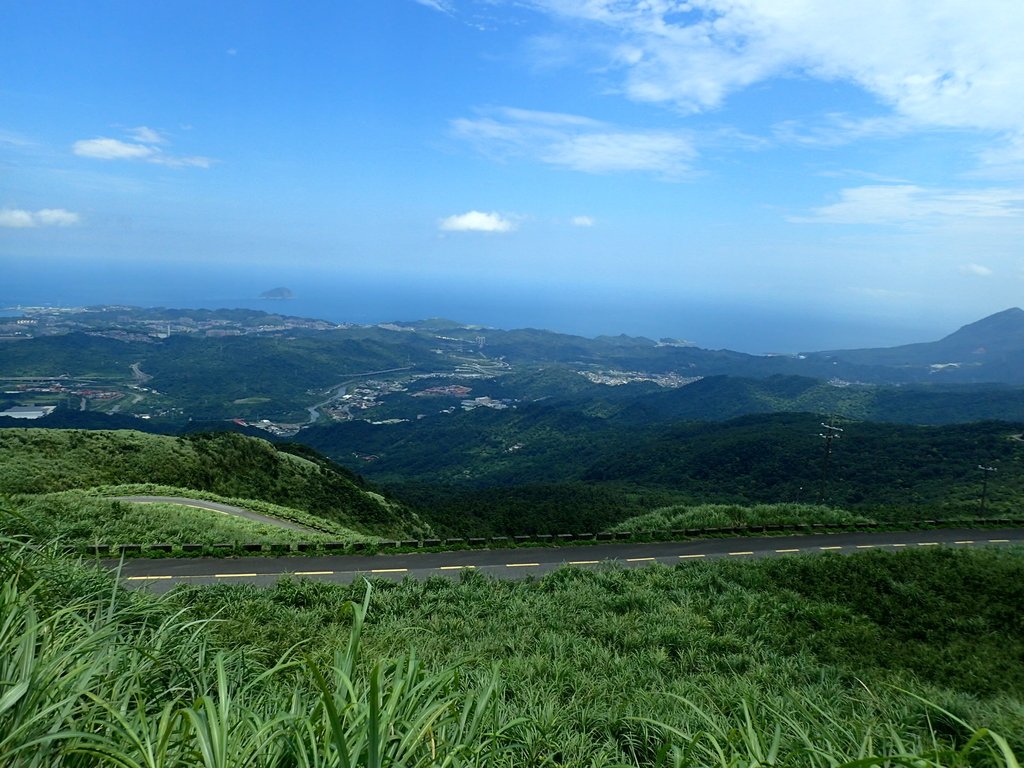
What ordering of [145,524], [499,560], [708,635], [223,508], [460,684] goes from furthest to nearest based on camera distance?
Result: [223,508] → [145,524] → [499,560] → [708,635] → [460,684]

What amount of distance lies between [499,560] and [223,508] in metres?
12.8

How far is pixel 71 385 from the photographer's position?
139250 mm

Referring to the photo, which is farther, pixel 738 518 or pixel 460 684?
pixel 738 518

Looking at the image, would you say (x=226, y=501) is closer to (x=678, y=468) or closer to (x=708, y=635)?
(x=708, y=635)

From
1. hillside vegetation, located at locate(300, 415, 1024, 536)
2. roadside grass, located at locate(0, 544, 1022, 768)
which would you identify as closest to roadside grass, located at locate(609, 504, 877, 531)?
hillside vegetation, located at locate(300, 415, 1024, 536)

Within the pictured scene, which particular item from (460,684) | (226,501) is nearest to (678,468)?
(226,501)

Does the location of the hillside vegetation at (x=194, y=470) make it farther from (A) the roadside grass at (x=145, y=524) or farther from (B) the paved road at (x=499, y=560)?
(B) the paved road at (x=499, y=560)

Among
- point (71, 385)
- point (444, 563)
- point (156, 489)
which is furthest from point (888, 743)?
point (71, 385)

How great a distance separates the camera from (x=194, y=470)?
31234mm

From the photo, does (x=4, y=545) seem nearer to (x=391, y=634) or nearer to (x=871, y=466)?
(x=391, y=634)

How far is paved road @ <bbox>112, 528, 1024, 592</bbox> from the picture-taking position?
14.6 meters

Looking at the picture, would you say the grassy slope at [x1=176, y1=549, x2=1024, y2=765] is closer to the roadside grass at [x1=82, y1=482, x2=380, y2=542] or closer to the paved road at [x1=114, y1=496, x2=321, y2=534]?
the paved road at [x1=114, y1=496, x2=321, y2=534]

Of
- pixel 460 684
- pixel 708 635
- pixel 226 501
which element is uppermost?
pixel 460 684

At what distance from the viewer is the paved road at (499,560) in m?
14.6
